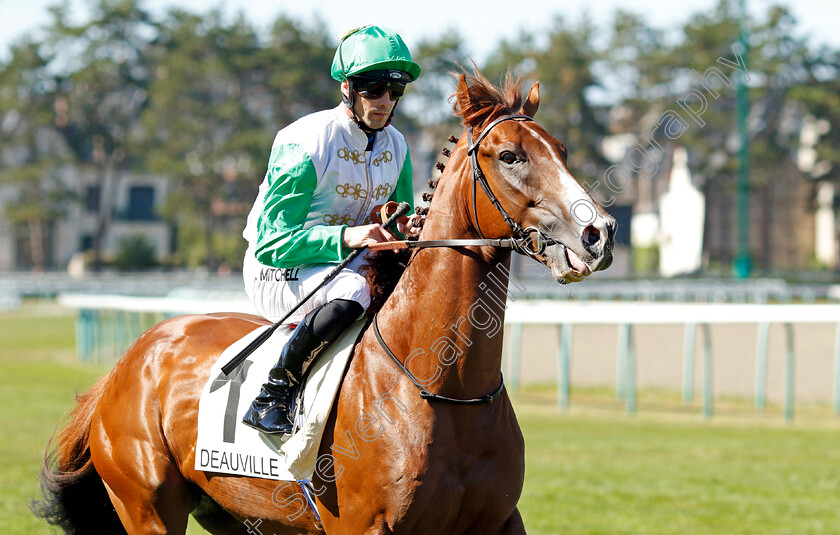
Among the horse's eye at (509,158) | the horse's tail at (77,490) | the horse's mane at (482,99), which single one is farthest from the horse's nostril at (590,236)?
the horse's tail at (77,490)

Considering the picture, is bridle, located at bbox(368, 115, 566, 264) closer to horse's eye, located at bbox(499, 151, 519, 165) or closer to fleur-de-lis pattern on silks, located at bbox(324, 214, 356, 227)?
horse's eye, located at bbox(499, 151, 519, 165)

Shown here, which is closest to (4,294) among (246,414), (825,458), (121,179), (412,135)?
(412,135)

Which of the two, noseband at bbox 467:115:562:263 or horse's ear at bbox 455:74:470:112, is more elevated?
horse's ear at bbox 455:74:470:112

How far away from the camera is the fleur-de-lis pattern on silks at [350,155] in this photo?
3.67 metres

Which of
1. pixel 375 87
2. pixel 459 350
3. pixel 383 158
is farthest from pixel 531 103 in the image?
pixel 459 350

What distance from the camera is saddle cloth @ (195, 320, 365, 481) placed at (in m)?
3.46

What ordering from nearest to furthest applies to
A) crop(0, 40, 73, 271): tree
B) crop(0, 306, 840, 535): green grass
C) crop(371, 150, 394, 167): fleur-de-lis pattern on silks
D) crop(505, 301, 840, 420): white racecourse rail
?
crop(371, 150, 394, 167): fleur-de-lis pattern on silks
crop(0, 306, 840, 535): green grass
crop(505, 301, 840, 420): white racecourse rail
crop(0, 40, 73, 271): tree

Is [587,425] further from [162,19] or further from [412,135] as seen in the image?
[162,19]

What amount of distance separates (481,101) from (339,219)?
80 centimetres

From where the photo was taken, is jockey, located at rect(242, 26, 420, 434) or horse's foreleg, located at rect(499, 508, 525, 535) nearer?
horse's foreleg, located at rect(499, 508, 525, 535)

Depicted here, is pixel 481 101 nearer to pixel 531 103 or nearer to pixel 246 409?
pixel 531 103

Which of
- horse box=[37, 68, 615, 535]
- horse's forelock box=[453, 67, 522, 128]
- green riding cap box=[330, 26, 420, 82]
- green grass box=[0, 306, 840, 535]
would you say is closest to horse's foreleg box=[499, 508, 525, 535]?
horse box=[37, 68, 615, 535]

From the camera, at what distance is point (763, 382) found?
37.0ft

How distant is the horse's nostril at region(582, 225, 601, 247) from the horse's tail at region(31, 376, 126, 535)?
8.65ft
